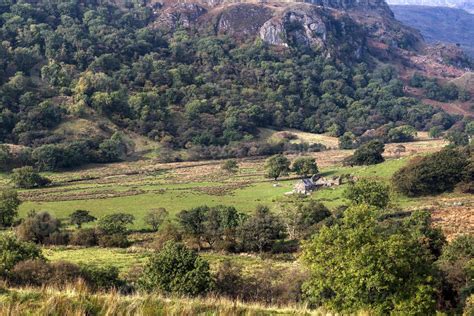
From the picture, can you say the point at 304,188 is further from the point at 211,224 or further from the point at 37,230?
the point at 37,230

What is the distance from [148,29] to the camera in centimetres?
18900

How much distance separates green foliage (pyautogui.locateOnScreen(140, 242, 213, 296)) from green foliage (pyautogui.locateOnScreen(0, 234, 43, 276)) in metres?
7.18

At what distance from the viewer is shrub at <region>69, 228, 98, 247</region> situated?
147 ft

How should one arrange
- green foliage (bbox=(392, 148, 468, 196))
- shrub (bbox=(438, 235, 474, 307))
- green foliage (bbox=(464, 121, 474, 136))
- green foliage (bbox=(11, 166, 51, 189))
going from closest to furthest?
shrub (bbox=(438, 235, 474, 307)), green foliage (bbox=(392, 148, 468, 196)), green foliage (bbox=(11, 166, 51, 189)), green foliage (bbox=(464, 121, 474, 136))

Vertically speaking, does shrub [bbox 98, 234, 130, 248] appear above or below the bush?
below

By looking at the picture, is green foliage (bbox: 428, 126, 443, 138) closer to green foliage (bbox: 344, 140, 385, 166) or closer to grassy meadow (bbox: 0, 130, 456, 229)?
grassy meadow (bbox: 0, 130, 456, 229)

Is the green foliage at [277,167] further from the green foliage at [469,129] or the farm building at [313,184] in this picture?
the green foliage at [469,129]

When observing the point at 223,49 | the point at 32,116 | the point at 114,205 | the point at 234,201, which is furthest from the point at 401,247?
the point at 223,49

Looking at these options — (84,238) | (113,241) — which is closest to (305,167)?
(113,241)

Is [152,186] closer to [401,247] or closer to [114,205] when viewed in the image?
[114,205]

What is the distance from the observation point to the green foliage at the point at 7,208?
4956 cm

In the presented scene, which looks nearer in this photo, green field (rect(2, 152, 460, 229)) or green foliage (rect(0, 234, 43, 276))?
green foliage (rect(0, 234, 43, 276))

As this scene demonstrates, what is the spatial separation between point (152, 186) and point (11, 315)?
224 feet

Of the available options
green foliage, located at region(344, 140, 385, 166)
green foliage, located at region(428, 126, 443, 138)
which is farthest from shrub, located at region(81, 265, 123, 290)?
green foliage, located at region(428, 126, 443, 138)
